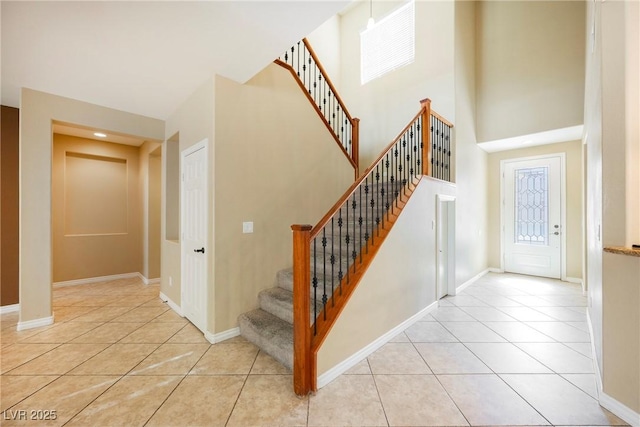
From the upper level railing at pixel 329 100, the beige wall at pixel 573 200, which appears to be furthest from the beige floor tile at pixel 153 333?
the beige wall at pixel 573 200

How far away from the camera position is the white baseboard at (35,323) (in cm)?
304

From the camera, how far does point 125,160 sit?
18.1 ft

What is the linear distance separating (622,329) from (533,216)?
4651mm

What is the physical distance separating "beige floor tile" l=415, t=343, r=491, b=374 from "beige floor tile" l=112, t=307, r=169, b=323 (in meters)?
3.41

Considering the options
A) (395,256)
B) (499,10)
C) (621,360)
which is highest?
(499,10)

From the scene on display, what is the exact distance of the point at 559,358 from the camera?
2457mm

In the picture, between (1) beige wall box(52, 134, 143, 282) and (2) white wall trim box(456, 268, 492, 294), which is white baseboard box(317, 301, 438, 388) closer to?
(2) white wall trim box(456, 268, 492, 294)

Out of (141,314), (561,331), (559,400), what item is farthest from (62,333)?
(561,331)

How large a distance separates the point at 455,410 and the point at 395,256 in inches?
55.2

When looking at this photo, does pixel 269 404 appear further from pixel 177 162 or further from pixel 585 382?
pixel 177 162

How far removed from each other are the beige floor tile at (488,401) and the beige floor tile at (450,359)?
0.09 meters

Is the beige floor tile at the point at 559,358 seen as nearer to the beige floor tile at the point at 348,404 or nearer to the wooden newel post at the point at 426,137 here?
the beige floor tile at the point at 348,404

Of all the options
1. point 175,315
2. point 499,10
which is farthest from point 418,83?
point 175,315

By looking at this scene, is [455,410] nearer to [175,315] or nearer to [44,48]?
[175,315]
